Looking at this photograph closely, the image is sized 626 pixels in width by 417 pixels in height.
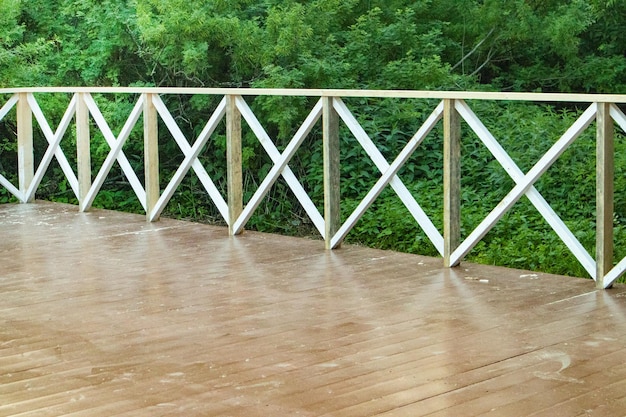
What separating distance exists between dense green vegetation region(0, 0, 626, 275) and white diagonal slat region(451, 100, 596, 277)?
2.61m

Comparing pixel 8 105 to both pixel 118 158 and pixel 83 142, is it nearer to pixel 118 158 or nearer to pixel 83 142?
pixel 83 142

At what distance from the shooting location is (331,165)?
5852mm

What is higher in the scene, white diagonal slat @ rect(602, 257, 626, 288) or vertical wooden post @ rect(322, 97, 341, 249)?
vertical wooden post @ rect(322, 97, 341, 249)

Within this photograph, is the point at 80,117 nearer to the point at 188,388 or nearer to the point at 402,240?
the point at 402,240

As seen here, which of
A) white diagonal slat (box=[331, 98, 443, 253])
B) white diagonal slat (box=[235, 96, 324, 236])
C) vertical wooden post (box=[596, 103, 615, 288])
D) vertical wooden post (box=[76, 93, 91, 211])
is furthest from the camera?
vertical wooden post (box=[76, 93, 91, 211])

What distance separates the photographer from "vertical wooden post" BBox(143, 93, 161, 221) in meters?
6.94

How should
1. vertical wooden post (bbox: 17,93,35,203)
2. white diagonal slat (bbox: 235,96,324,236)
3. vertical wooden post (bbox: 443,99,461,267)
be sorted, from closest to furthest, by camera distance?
vertical wooden post (bbox: 443,99,461,267)
white diagonal slat (bbox: 235,96,324,236)
vertical wooden post (bbox: 17,93,35,203)

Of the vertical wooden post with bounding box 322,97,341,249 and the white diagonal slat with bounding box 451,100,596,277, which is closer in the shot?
the white diagonal slat with bounding box 451,100,596,277

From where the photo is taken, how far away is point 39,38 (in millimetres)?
9969

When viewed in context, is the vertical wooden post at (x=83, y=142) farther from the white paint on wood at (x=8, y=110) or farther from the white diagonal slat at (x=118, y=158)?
the white paint on wood at (x=8, y=110)

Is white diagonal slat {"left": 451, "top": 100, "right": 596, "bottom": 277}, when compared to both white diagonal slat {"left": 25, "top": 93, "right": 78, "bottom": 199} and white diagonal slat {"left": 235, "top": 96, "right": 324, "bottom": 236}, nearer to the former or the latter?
white diagonal slat {"left": 235, "top": 96, "right": 324, "bottom": 236}

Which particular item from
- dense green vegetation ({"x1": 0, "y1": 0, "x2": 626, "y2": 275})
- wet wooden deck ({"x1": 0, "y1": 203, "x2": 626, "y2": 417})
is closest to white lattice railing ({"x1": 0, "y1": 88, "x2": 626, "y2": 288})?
wet wooden deck ({"x1": 0, "y1": 203, "x2": 626, "y2": 417})

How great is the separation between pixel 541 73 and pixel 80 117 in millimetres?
5438

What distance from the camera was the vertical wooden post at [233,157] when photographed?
6.36m
